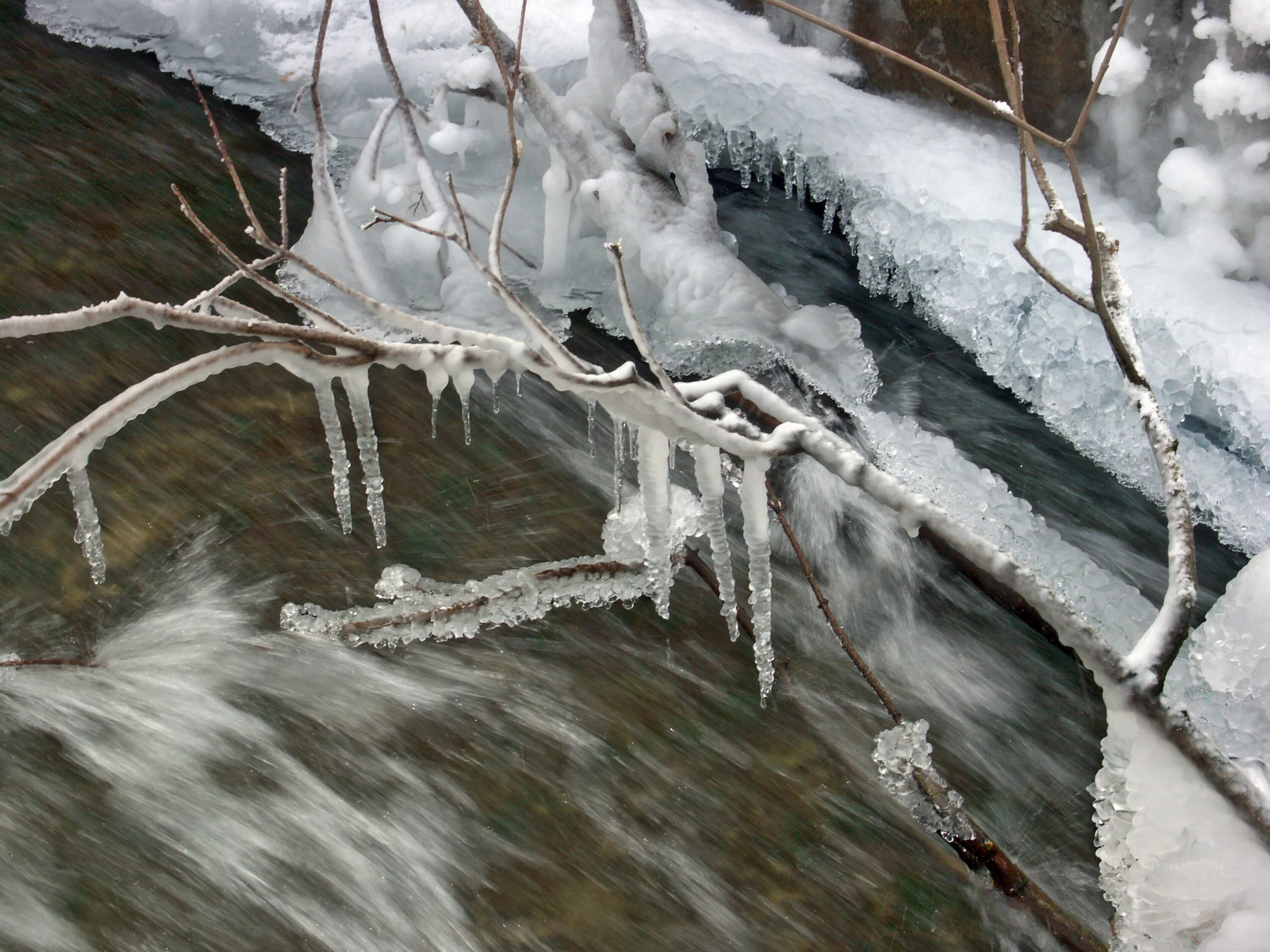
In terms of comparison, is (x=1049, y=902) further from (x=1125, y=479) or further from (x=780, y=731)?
(x=1125, y=479)

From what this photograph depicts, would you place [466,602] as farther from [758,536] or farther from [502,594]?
[758,536]

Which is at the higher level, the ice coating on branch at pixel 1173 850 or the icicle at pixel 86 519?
the icicle at pixel 86 519

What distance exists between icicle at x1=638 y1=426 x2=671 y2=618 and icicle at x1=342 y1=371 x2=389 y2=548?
1.61ft

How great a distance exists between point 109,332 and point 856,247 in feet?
9.77

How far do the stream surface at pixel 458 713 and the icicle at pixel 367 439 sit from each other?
0.71 meters

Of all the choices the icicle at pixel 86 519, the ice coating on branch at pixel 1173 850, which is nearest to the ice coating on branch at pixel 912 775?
the ice coating on branch at pixel 1173 850

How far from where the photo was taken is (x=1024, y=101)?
4.17 metres

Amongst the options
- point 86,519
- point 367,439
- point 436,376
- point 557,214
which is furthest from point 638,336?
point 557,214

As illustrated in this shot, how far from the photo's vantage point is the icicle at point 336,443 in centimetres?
167

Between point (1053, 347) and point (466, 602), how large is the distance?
230 centimetres

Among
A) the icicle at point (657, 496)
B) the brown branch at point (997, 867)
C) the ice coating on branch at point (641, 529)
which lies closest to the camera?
the icicle at point (657, 496)

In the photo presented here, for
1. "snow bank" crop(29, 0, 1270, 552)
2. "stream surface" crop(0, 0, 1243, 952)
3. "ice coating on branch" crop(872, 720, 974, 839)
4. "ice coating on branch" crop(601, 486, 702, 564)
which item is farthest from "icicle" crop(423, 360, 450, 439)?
"snow bank" crop(29, 0, 1270, 552)

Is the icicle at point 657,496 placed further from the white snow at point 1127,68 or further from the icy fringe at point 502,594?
the white snow at point 1127,68

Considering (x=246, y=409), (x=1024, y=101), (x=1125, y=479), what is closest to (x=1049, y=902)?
(x=1125, y=479)
